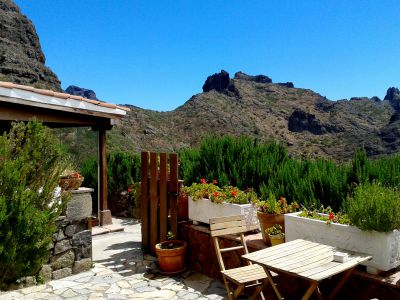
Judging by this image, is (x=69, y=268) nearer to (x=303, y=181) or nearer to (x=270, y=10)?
(x=303, y=181)

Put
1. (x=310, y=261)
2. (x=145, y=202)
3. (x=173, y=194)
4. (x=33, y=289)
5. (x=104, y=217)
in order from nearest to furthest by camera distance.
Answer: (x=310, y=261) → (x=33, y=289) → (x=173, y=194) → (x=145, y=202) → (x=104, y=217)

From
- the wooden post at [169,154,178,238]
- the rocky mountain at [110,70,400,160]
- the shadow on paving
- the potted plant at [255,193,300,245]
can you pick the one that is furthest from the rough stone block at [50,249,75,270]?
the rocky mountain at [110,70,400,160]

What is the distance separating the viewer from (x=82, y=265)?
17.8 feet

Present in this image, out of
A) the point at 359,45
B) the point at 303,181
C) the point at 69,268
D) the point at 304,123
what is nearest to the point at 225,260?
the point at 303,181

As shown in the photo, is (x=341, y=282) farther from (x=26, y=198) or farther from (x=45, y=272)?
(x=45, y=272)

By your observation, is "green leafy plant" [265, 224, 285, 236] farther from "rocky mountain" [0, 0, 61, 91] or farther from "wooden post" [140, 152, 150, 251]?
"rocky mountain" [0, 0, 61, 91]

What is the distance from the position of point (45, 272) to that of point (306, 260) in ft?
12.0

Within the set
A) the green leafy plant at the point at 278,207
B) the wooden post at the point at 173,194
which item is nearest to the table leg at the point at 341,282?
the green leafy plant at the point at 278,207

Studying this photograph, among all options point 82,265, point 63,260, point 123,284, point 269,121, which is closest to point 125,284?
point 123,284

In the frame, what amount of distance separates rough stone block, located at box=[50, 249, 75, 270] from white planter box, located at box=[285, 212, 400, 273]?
3239mm

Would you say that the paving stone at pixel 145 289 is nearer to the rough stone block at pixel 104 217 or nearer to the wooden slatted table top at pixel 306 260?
the wooden slatted table top at pixel 306 260

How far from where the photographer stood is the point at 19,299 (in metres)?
4.41

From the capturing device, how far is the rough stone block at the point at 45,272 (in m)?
5.00

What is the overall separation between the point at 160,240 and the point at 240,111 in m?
42.4
